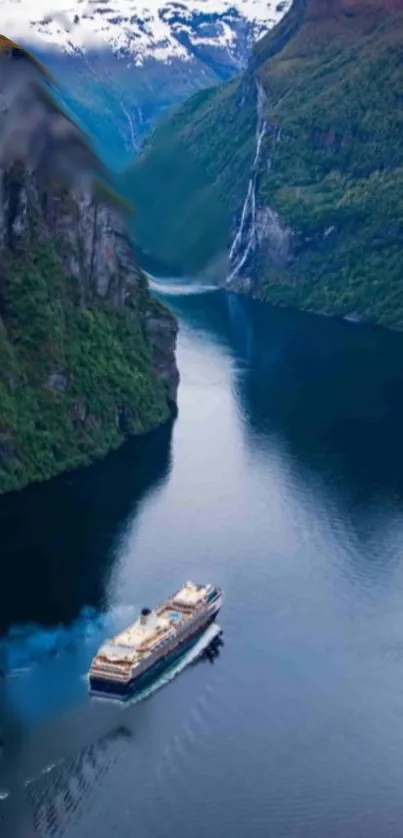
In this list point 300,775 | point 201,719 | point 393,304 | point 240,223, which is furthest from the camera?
point 240,223

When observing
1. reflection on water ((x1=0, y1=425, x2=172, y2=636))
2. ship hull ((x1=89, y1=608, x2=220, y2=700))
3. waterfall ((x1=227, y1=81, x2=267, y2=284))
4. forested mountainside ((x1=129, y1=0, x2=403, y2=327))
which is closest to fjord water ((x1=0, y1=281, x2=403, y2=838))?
reflection on water ((x1=0, y1=425, x2=172, y2=636))

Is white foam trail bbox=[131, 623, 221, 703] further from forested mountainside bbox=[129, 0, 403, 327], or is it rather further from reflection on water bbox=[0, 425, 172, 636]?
forested mountainside bbox=[129, 0, 403, 327]

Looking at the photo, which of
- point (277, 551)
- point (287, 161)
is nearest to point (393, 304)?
point (287, 161)

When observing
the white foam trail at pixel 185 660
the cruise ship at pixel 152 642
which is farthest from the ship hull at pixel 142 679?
the white foam trail at pixel 185 660

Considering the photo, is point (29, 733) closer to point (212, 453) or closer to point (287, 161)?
point (212, 453)

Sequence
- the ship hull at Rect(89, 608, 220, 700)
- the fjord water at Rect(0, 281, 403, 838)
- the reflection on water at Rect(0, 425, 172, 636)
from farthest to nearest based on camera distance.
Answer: the reflection on water at Rect(0, 425, 172, 636)
the ship hull at Rect(89, 608, 220, 700)
the fjord water at Rect(0, 281, 403, 838)

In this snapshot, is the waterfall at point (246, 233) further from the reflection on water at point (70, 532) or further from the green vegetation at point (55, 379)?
the reflection on water at point (70, 532)
